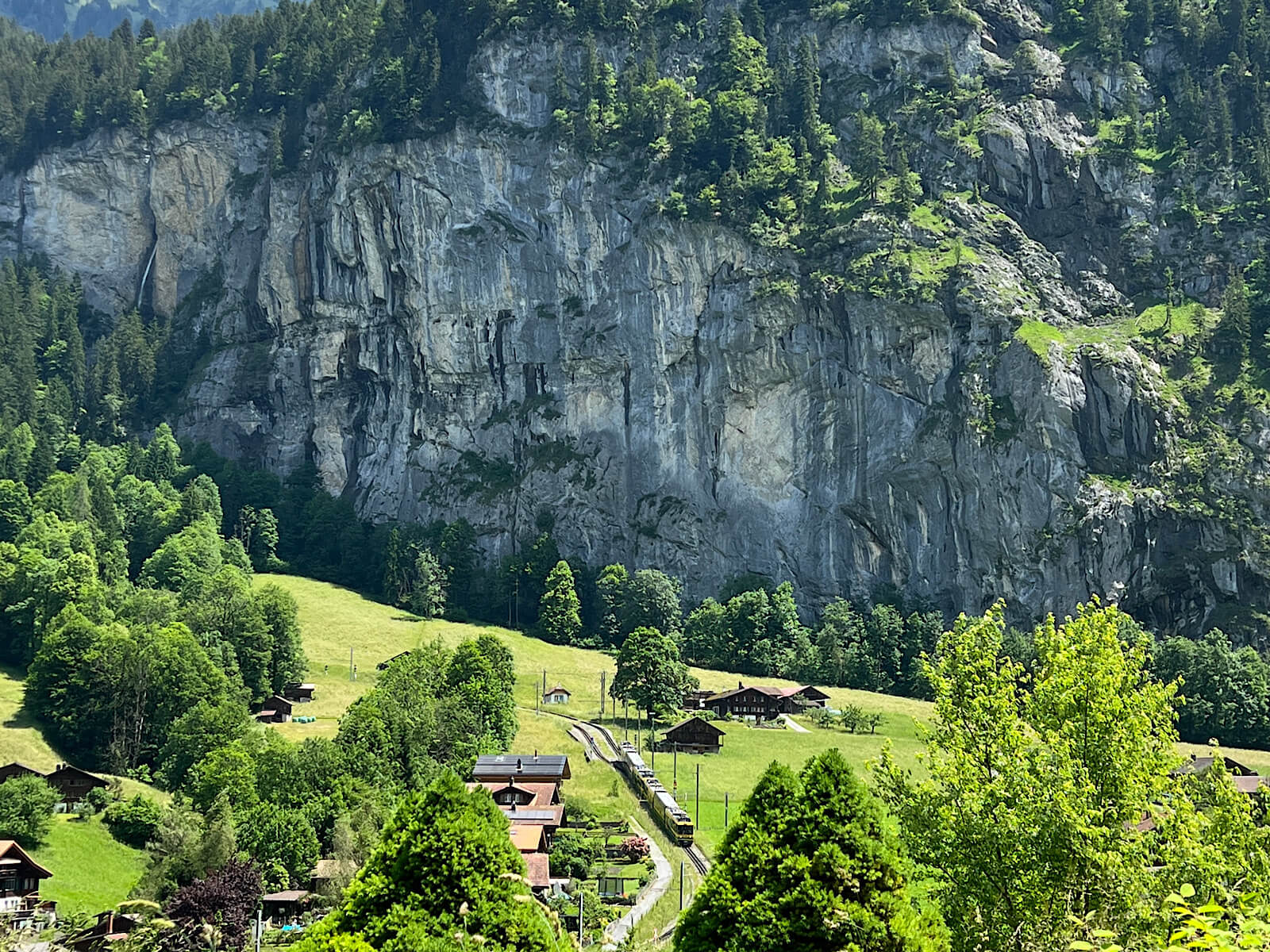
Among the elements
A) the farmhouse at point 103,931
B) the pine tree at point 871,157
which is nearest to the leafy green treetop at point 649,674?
the farmhouse at point 103,931

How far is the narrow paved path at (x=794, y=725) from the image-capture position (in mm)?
86125

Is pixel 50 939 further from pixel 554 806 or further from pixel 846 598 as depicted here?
pixel 846 598

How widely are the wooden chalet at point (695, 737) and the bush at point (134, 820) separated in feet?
95.2

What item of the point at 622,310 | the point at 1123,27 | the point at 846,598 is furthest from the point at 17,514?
the point at 1123,27

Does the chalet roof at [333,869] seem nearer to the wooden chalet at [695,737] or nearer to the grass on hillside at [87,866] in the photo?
the grass on hillside at [87,866]

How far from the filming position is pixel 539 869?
169ft

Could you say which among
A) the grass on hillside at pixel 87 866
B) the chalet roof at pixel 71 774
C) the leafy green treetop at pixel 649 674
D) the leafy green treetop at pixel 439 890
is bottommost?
the grass on hillside at pixel 87 866

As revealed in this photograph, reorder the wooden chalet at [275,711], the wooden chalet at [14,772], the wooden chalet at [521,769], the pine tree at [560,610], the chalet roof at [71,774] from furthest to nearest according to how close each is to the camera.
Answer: the pine tree at [560,610], the wooden chalet at [275,711], the wooden chalet at [521,769], the chalet roof at [71,774], the wooden chalet at [14,772]

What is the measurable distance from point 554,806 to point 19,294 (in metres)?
118

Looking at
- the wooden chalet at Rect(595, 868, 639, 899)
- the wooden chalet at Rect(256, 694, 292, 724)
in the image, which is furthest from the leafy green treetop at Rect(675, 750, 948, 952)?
the wooden chalet at Rect(256, 694, 292, 724)

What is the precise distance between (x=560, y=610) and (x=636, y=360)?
29422 mm

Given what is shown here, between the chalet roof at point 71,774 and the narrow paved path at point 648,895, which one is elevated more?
the chalet roof at point 71,774

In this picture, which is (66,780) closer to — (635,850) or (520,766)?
(520,766)

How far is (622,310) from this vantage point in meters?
138
